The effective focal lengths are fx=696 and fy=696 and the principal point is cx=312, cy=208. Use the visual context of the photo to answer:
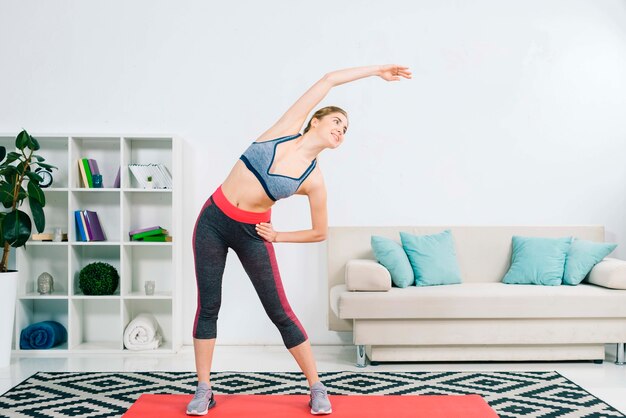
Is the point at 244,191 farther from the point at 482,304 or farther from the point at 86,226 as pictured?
the point at 86,226

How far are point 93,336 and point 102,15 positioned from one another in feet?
7.48

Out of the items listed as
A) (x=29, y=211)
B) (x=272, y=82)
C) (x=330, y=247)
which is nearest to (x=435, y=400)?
(x=330, y=247)

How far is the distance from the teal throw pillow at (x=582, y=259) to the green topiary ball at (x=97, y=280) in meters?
2.97

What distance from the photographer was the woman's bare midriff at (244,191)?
2807 millimetres

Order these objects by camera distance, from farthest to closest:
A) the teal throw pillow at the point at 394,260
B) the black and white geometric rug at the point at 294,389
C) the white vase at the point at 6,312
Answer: the teal throw pillow at the point at 394,260 → the white vase at the point at 6,312 → the black and white geometric rug at the point at 294,389

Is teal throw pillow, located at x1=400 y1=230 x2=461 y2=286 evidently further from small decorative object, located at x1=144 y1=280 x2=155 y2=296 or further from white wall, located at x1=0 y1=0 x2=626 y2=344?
small decorative object, located at x1=144 y1=280 x2=155 y2=296

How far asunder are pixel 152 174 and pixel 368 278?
65.7 inches

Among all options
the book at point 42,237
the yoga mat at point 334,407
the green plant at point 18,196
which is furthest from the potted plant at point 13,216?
the yoga mat at point 334,407

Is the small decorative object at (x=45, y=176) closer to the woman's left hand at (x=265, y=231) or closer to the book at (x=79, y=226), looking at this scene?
the book at (x=79, y=226)

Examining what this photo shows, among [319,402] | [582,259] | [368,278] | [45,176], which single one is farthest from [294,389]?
[45,176]

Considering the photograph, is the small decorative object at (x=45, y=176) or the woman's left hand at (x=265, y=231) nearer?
the woman's left hand at (x=265, y=231)

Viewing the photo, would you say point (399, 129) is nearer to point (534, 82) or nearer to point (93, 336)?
point (534, 82)

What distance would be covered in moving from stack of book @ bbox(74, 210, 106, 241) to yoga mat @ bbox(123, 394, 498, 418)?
1862 mm

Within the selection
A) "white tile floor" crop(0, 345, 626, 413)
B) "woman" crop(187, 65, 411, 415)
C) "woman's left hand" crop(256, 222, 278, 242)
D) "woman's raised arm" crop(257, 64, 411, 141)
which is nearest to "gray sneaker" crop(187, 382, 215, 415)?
"woman" crop(187, 65, 411, 415)
